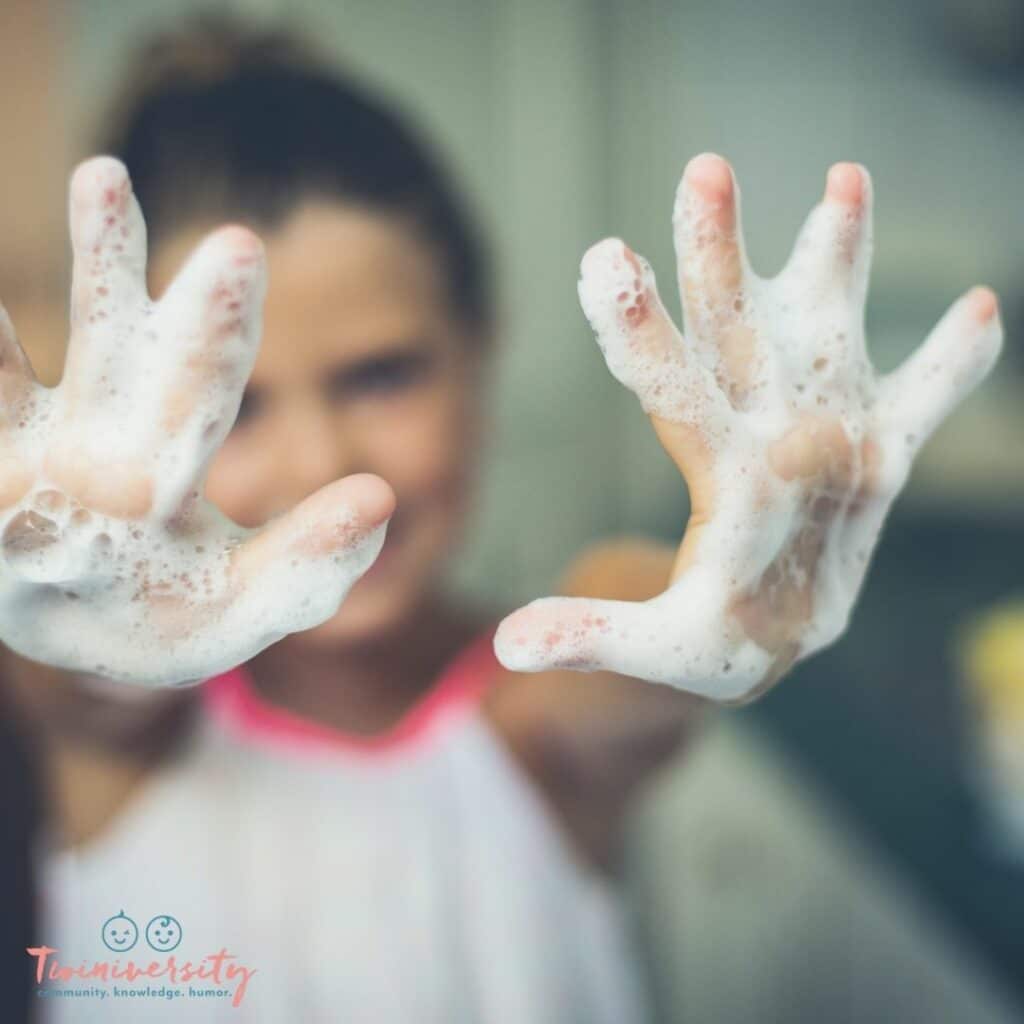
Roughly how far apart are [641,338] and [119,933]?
283 millimetres

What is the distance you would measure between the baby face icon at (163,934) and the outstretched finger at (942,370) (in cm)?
31

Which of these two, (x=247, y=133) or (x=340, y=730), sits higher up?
(x=247, y=133)

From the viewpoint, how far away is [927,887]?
26.7 inches

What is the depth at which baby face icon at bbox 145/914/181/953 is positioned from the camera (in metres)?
0.34

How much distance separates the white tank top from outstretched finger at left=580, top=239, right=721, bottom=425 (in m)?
0.26

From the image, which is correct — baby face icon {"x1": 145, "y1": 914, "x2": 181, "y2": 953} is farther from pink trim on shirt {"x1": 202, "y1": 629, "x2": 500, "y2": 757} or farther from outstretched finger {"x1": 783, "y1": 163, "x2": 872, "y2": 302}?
outstretched finger {"x1": 783, "y1": 163, "x2": 872, "y2": 302}

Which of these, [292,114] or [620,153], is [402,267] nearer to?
[292,114]

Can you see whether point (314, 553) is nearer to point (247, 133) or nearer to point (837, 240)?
point (837, 240)

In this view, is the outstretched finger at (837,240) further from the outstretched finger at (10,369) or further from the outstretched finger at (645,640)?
the outstretched finger at (10,369)

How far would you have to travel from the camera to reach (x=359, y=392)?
55 cm

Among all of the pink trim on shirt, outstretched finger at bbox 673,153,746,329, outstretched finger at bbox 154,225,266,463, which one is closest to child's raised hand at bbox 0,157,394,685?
outstretched finger at bbox 154,225,266,463

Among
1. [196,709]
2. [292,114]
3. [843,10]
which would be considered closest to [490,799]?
[196,709]

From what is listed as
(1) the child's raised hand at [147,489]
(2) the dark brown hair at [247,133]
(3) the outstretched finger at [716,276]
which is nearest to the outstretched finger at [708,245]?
(3) the outstretched finger at [716,276]

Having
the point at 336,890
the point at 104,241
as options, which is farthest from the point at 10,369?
the point at 336,890
